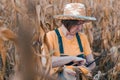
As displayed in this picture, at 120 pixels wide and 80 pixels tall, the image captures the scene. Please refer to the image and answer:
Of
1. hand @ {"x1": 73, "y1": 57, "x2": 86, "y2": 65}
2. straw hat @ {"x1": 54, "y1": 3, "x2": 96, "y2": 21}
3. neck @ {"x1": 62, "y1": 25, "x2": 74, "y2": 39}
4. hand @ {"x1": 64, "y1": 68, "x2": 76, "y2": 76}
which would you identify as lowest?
hand @ {"x1": 64, "y1": 68, "x2": 76, "y2": 76}

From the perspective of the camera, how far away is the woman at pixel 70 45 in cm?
152

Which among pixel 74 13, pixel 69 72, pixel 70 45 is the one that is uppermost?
pixel 74 13

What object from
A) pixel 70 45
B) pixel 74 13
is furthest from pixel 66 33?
pixel 74 13

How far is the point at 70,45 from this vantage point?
63.0 inches

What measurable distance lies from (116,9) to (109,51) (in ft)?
1.72

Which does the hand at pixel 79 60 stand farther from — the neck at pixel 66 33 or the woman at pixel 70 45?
the neck at pixel 66 33

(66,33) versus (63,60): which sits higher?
(66,33)

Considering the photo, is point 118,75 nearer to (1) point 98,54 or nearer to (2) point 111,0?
(1) point 98,54

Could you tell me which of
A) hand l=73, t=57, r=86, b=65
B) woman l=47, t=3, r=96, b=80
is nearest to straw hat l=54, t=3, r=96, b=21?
woman l=47, t=3, r=96, b=80

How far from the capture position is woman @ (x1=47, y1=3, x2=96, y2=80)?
1521 millimetres

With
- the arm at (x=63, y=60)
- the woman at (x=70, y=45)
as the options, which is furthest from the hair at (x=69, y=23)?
the arm at (x=63, y=60)

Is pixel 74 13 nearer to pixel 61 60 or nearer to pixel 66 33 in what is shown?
pixel 66 33

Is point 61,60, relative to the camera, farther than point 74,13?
No

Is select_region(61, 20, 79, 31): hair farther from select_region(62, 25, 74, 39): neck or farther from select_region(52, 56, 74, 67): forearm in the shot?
select_region(52, 56, 74, 67): forearm
